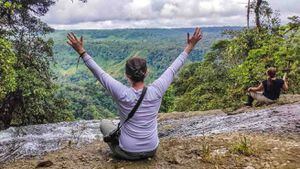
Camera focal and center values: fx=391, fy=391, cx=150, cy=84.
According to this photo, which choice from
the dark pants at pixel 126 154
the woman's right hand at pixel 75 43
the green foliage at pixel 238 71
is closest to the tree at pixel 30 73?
the green foliage at pixel 238 71

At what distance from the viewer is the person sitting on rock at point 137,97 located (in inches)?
259

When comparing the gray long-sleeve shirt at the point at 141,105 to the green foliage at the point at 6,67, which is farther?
the green foliage at the point at 6,67

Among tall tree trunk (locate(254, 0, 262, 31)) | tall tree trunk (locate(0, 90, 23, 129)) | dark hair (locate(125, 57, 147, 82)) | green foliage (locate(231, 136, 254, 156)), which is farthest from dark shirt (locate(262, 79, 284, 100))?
tall tree trunk (locate(254, 0, 262, 31))

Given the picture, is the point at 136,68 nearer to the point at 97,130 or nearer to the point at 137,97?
the point at 137,97

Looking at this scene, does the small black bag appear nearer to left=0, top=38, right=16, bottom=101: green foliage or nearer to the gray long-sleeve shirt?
the gray long-sleeve shirt

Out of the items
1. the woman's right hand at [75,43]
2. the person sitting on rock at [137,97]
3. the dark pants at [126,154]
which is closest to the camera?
the woman's right hand at [75,43]

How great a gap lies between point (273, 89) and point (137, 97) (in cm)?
1182

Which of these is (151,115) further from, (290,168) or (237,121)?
(237,121)

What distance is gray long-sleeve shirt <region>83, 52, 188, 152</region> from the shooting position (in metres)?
6.64

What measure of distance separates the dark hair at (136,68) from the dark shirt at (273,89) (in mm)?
11595

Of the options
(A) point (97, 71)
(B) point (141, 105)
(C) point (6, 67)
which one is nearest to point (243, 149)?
(B) point (141, 105)

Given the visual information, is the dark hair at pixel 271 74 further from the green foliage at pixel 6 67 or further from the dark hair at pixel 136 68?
the dark hair at pixel 136 68

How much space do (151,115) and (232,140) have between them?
277cm

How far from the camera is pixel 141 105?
6910 millimetres
